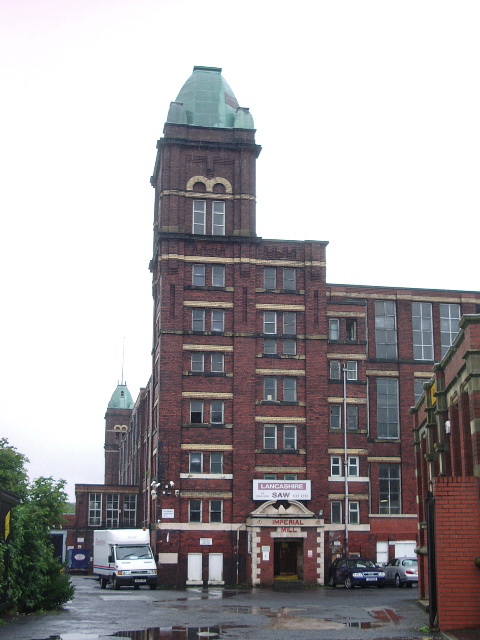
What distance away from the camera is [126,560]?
46.0 m

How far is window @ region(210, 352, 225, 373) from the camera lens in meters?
56.1

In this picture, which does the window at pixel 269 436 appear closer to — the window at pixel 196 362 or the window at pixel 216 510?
the window at pixel 216 510

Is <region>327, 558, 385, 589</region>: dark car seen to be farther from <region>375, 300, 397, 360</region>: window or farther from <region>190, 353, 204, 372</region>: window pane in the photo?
<region>375, 300, 397, 360</region>: window

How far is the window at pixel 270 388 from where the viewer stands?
56.4 meters

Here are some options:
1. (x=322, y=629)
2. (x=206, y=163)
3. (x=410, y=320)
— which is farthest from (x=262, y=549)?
(x=322, y=629)

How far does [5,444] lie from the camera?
76.6 m

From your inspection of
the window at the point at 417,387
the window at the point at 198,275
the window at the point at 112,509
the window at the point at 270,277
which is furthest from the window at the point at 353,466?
the window at the point at 112,509

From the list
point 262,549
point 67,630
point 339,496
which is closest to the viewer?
point 67,630

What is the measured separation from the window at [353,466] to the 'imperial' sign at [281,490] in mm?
4063

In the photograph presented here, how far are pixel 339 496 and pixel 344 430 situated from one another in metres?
4.28

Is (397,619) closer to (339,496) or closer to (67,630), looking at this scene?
(67,630)

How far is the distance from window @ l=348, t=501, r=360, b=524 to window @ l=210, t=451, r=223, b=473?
350 inches

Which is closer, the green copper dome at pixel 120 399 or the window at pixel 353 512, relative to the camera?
the window at pixel 353 512

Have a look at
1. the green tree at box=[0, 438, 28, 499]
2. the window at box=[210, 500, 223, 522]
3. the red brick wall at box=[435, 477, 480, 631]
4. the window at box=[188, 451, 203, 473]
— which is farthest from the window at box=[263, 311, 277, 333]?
the red brick wall at box=[435, 477, 480, 631]
